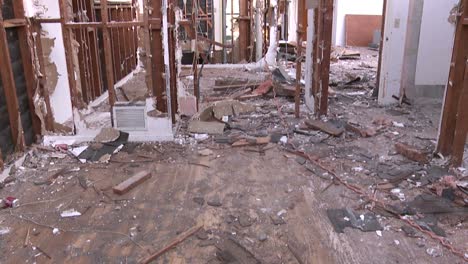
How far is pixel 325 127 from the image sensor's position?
5.41m

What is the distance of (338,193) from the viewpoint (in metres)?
3.75

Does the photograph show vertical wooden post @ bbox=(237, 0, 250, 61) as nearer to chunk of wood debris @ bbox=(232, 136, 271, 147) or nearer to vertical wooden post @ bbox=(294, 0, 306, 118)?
vertical wooden post @ bbox=(294, 0, 306, 118)

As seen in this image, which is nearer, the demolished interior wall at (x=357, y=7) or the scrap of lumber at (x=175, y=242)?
the scrap of lumber at (x=175, y=242)

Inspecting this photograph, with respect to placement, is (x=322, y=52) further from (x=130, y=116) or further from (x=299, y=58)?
(x=130, y=116)

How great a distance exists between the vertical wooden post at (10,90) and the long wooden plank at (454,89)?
4.44 metres

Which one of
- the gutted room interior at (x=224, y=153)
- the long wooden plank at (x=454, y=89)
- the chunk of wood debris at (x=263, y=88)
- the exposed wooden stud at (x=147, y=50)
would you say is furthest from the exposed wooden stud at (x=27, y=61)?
the long wooden plank at (x=454, y=89)

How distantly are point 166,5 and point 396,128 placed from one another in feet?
11.3

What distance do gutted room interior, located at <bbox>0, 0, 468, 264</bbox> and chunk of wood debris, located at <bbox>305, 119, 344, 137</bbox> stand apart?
4 centimetres

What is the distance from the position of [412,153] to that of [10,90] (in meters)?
4.32

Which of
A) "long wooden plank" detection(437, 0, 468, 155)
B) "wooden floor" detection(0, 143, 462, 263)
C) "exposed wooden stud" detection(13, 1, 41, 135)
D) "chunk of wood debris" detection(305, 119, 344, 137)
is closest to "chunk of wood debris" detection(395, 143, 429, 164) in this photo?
"long wooden plank" detection(437, 0, 468, 155)

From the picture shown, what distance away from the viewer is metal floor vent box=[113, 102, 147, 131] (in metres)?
4.98

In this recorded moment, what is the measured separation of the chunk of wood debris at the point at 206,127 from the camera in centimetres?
537

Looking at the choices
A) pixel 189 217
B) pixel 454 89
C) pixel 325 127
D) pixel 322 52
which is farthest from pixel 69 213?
pixel 322 52

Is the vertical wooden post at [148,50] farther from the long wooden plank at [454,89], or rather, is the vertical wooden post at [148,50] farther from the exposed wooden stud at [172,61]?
the long wooden plank at [454,89]
